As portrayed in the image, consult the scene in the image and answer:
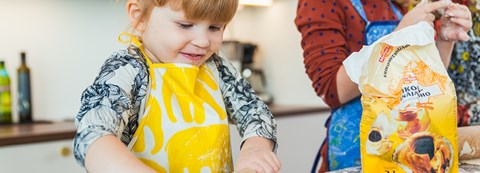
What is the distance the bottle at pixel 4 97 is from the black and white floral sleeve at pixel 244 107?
1430 mm

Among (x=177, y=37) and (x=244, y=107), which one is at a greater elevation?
(x=177, y=37)

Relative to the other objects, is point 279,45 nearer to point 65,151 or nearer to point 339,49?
point 65,151

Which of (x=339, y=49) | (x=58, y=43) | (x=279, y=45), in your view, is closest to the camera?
(x=339, y=49)

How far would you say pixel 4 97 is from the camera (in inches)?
80.0

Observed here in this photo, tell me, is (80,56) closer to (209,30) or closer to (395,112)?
(209,30)

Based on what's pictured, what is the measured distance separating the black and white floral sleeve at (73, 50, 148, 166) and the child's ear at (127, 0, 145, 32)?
5cm

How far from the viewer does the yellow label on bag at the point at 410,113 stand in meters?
0.64

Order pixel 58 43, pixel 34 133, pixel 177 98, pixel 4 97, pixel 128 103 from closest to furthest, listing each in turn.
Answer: pixel 128 103, pixel 177 98, pixel 34 133, pixel 4 97, pixel 58 43

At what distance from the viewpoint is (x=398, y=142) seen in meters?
0.65

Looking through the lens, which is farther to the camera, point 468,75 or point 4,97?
point 4,97

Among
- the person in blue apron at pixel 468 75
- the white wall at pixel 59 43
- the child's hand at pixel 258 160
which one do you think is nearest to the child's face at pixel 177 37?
the child's hand at pixel 258 160

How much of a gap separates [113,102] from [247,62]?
203cm

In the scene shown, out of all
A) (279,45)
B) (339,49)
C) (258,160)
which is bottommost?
(258,160)

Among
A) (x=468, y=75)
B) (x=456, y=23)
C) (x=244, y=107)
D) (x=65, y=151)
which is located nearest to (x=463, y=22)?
(x=456, y=23)
